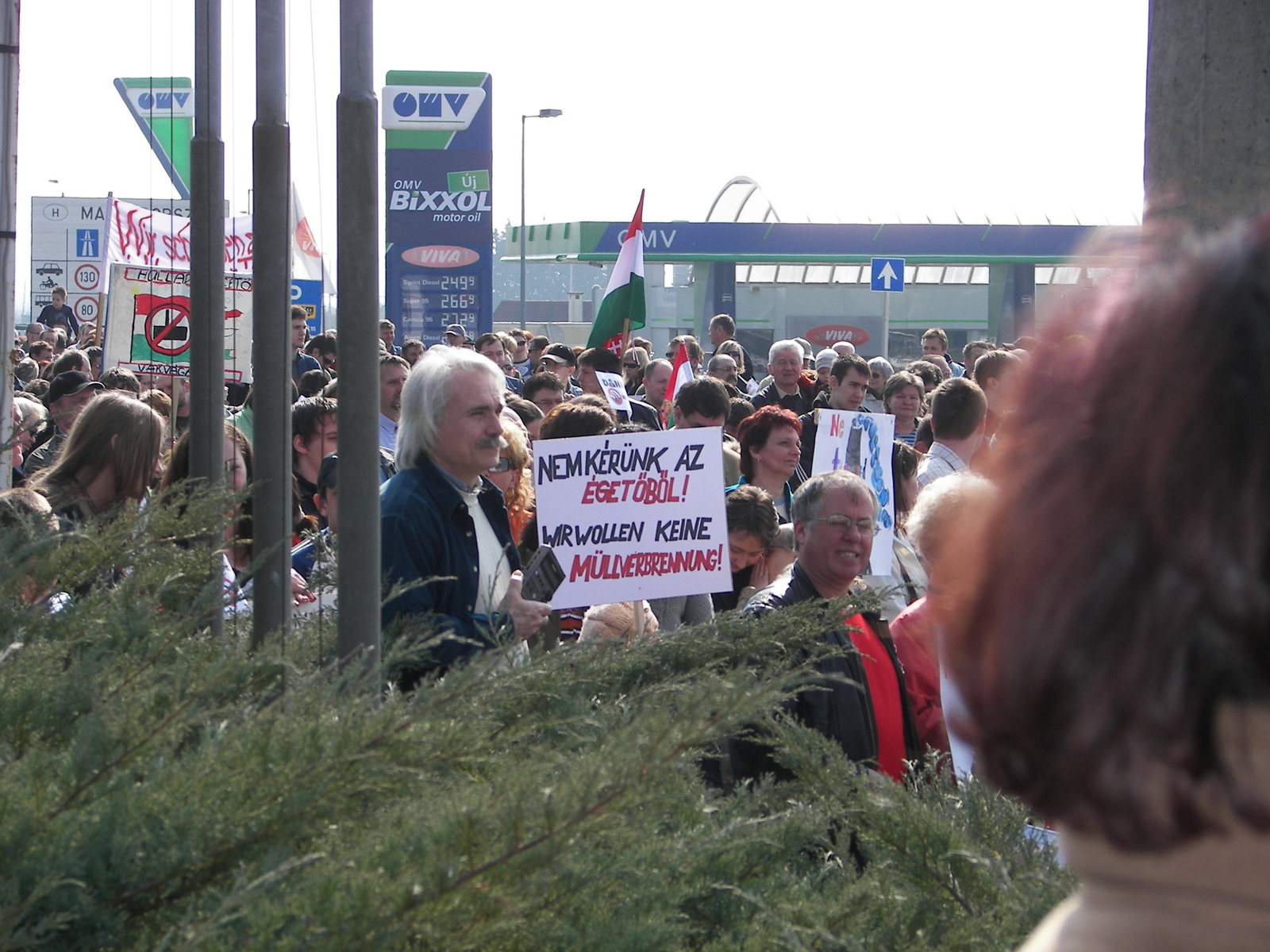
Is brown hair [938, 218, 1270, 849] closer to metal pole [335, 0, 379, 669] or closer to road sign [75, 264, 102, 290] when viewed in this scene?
metal pole [335, 0, 379, 669]

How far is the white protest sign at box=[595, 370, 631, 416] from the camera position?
9.88 metres

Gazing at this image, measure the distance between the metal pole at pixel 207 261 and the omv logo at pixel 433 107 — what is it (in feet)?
66.4

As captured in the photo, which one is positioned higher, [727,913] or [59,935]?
[59,935]

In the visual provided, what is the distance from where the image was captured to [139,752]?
1.95 m

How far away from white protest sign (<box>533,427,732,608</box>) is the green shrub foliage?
1.93 metres

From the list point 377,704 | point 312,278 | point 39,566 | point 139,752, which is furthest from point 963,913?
point 312,278

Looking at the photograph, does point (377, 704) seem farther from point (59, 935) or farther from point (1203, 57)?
point (1203, 57)

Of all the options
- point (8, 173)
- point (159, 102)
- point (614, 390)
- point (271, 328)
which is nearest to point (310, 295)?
point (614, 390)

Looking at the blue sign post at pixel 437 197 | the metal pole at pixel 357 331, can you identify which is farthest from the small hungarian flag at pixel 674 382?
the blue sign post at pixel 437 197

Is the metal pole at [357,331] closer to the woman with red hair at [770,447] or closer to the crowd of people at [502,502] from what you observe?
the crowd of people at [502,502]

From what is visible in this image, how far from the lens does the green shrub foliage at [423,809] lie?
1.71 metres

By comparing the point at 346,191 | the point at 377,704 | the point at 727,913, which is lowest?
the point at 727,913

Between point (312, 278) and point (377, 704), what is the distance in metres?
13.9

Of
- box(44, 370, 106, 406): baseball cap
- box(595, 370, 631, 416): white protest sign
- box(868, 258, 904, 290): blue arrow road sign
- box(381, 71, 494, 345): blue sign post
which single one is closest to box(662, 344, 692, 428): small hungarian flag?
box(595, 370, 631, 416): white protest sign
